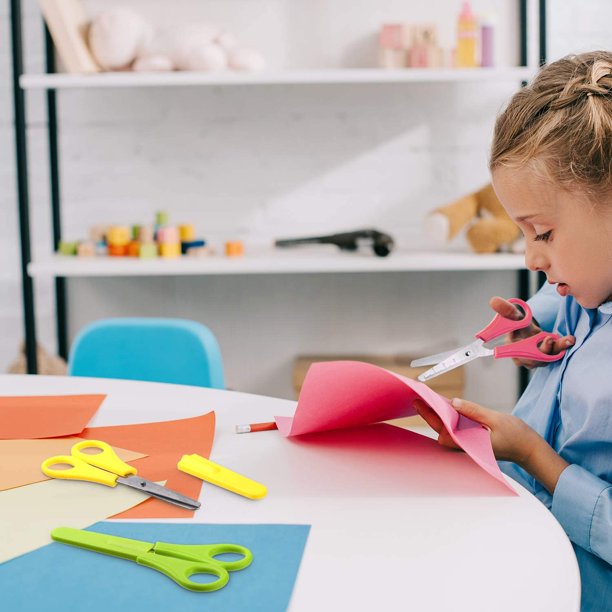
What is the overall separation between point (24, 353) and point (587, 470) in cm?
168

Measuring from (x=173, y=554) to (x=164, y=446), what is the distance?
0.22m

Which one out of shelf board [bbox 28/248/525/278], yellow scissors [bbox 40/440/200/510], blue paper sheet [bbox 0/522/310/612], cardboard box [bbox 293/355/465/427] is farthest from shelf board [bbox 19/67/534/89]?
blue paper sheet [bbox 0/522/310/612]

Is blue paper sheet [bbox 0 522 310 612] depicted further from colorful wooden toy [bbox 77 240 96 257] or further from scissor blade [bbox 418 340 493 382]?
colorful wooden toy [bbox 77 240 96 257]

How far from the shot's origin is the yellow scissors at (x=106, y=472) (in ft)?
2.06

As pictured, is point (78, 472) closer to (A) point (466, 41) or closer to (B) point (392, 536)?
(B) point (392, 536)

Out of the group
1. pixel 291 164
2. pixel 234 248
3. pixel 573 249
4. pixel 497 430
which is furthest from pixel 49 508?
pixel 291 164

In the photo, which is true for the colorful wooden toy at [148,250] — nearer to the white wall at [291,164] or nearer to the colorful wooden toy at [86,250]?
the colorful wooden toy at [86,250]

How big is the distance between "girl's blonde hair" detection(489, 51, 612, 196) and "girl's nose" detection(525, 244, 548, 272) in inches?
2.9

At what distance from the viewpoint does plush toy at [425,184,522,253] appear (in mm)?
1867

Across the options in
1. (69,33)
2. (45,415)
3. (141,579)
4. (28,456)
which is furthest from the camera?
(69,33)

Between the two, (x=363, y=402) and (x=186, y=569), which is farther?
(x=363, y=402)

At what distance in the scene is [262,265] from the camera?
1.84 m

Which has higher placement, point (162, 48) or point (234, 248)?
point (162, 48)

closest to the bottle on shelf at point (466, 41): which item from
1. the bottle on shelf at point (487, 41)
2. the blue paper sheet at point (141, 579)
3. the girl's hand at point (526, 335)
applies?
the bottle on shelf at point (487, 41)
